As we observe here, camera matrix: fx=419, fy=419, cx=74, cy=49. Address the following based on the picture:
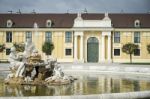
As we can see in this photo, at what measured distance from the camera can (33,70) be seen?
21.3 metres

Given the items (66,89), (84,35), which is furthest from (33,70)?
(84,35)

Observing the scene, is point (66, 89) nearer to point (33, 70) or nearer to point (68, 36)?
point (33, 70)

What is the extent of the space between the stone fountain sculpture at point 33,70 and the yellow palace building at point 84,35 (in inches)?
1828

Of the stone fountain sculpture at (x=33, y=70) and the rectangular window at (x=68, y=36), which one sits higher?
the rectangular window at (x=68, y=36)

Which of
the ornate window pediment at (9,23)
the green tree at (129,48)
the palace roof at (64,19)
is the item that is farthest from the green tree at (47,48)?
the green tree at (129,48)

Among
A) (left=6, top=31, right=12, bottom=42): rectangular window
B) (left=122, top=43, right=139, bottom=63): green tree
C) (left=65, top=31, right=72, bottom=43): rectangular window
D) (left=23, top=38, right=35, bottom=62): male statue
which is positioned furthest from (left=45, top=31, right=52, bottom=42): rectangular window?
(left=23, top=38, right=35, bottom=62): male statue

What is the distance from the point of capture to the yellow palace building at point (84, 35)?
6850 centimetres

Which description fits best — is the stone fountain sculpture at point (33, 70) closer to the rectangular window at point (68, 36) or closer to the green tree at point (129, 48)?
the green tree at point (129, 48)

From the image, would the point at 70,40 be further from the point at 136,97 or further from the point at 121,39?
the point at 136,97

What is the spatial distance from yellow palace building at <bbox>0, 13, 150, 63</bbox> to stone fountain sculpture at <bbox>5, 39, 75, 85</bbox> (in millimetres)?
46423

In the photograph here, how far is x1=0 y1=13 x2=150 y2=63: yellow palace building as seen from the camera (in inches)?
2697

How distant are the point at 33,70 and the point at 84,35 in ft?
158

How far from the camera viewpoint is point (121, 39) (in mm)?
69375

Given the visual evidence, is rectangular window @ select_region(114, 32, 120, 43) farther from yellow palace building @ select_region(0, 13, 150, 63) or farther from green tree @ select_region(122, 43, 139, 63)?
green tree @ select_region(122, 43, 139, 63)
